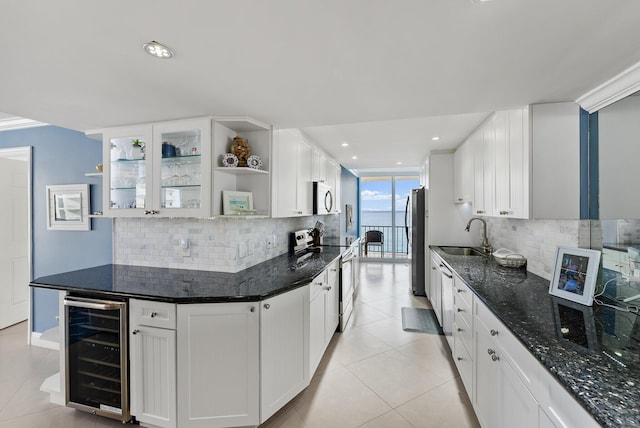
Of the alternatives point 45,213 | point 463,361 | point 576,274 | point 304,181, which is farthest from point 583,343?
point 45,213

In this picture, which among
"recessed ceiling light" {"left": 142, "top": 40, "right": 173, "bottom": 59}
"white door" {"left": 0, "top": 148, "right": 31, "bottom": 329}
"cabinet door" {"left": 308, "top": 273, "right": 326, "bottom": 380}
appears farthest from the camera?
"white door" {"left": 0, "top": 148, "right": 31, "bottom": 329}

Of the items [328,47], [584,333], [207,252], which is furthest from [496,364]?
[207,252]

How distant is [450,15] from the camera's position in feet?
3.47

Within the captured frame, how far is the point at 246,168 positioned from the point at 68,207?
2.34m

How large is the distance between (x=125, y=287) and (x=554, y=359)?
2.46 metres

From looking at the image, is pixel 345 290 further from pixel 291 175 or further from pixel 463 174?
pixel 463 174

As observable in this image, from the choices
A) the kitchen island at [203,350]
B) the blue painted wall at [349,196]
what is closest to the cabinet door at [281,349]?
the kitchen island at [203,350]

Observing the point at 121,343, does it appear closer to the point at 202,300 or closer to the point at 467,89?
the point at 202,300

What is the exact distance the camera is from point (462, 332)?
86.9 inches

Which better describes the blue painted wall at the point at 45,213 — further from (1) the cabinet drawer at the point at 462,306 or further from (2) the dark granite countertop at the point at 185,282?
(1) the cabinet drawer at the point at 462,306

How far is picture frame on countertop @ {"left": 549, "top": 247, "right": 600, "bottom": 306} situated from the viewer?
1564 mm

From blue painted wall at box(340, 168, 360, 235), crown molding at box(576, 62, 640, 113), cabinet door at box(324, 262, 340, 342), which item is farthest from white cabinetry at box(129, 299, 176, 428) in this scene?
blue painted wall at box(340, 168, 360, 235)

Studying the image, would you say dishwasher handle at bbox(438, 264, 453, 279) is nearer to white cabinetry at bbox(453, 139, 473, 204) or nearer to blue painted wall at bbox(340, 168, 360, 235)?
white cabinetry at bbox(453, 139, 473, 204)

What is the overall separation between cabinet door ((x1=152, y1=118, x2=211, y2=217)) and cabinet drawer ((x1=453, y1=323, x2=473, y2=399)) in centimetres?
243
